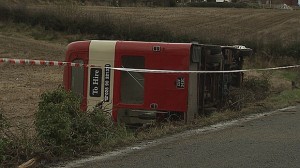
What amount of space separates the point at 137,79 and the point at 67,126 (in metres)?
3.77

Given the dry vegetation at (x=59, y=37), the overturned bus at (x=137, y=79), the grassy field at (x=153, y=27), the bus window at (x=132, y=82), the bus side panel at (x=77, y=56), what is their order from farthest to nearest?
1. the dry vegetation at (x=59, y=37)
2. the grassy field at (x=153, y=27)
3. the bus side panel at (x=77, y=56)
4. the bus window at (x=132, y=82)
5. the overturned bus at (x=137, y=79)

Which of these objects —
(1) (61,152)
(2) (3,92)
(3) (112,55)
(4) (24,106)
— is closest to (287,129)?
(3) (112,55)

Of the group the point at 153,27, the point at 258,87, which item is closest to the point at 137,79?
the point at 258,87

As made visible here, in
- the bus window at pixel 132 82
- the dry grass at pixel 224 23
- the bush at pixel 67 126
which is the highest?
the dry grass at pixel 224 23

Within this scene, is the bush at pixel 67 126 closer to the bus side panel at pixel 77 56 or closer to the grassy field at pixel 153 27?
the grassy field at pixel 153 27

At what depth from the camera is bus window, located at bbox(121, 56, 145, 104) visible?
1046 centimetres

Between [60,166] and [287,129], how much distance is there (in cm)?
480

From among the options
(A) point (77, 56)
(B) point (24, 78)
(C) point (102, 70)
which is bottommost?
(B) point (24, 78)

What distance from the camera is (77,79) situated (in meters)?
10.8

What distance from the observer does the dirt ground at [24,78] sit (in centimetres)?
1505

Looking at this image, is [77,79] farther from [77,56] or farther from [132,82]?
[132,82]

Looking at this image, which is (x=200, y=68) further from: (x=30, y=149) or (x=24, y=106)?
(x=24, y=106)

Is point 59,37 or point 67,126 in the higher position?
point 59,37

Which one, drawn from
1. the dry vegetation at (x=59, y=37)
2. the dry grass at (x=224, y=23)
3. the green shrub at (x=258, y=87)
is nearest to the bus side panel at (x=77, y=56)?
the dry vegetation at (x=59, y=37)
